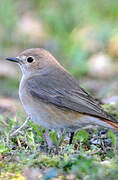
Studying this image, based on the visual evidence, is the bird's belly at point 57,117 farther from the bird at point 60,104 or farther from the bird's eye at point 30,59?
the bird's eye at point 30,59

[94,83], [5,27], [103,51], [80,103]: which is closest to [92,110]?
[80,103]

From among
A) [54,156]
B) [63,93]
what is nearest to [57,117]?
[63,93]

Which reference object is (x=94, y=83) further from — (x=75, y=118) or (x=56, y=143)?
(x=56, y=143)

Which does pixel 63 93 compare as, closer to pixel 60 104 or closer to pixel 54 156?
pixel 60 104

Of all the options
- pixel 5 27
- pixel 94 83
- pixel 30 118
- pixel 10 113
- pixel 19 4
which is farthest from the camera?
pixel 19 4

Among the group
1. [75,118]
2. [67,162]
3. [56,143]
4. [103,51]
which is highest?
[103,51]

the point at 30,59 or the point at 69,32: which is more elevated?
the point at 69,32

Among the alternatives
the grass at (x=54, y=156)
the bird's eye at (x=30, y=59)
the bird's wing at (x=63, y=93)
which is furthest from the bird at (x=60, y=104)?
the bird's eye at (x=30, y=59)
